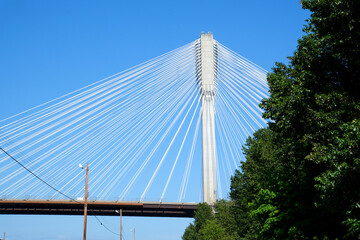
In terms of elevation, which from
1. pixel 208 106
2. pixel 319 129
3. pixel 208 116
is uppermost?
pixel 208 106

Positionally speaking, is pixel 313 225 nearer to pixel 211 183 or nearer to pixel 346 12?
pixel 346 12

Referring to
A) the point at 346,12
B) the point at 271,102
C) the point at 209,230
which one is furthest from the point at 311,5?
the point at 209,230

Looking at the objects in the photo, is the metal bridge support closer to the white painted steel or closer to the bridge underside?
the white painted steel

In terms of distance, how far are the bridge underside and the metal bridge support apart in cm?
2060

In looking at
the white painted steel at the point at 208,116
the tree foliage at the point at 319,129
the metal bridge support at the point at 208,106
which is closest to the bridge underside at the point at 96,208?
the white painted steel at the point at 208,116

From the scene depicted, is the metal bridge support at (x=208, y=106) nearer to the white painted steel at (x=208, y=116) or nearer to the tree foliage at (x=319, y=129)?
the white painted steel at (x=208, y=116)

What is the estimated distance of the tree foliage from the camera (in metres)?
18.7

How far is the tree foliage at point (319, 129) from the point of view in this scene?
737 inches

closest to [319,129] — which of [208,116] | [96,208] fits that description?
[208,116]

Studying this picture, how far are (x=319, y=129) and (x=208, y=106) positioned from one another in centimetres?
3915

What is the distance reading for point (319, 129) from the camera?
20.8 m

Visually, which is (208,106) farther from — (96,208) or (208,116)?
(96,208)

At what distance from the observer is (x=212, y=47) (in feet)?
199

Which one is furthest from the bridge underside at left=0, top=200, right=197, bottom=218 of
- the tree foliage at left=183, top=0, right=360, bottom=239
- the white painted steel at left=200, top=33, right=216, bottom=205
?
the tree foliage at left=183, top=0, right=360, bottom=239
